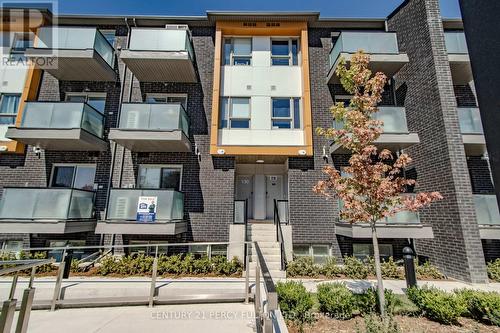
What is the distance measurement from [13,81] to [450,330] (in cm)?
1810

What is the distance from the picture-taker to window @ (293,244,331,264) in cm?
1008

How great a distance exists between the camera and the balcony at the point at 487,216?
8.31 metres

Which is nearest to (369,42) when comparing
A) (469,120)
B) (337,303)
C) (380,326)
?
(469,120)

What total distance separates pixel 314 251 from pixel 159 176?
25.5 feet

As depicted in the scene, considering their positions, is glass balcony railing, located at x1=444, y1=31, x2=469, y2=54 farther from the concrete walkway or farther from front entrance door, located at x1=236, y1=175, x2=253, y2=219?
the concrete walkway

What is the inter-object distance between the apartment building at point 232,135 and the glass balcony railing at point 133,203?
5 cm

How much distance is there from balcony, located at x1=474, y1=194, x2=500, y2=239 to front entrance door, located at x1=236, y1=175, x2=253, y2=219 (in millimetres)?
8995

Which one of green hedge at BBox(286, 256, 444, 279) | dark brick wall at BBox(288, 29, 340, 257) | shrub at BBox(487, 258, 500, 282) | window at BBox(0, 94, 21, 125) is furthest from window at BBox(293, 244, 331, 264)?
window at BBox(0, 94, 21, 125)

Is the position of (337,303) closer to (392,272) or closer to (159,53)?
(392,272)

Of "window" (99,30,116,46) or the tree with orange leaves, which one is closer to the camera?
the tree with orange leaves

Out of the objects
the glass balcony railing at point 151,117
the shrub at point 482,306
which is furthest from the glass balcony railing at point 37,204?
the shrub at point 482,306

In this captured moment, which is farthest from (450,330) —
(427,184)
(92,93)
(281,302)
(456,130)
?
(92,93)

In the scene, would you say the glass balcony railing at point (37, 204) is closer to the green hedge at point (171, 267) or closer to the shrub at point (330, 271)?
the green hedge at point (171, 267)

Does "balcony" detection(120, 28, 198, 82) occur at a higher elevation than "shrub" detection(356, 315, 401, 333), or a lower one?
higher
